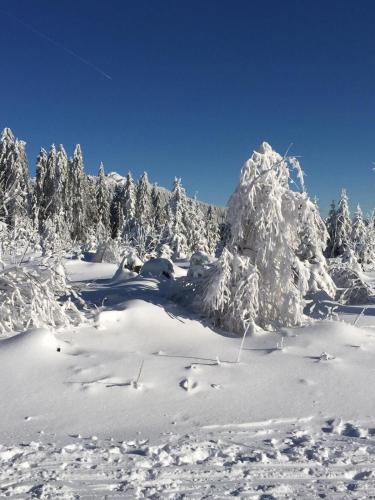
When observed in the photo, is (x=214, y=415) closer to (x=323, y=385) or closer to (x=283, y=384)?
(x=283, y=384)

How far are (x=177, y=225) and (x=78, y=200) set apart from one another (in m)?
16.6

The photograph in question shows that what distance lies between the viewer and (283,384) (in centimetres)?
561

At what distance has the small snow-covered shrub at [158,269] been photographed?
12758 mm

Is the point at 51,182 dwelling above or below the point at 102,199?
below

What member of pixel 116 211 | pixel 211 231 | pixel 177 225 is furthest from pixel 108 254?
pixel 211 231

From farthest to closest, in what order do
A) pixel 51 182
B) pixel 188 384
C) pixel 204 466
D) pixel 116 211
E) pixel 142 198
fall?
pixel 116 211 < pixel 142 198 < pixel 51 182 < pixel 188 384 < pixel 204 466

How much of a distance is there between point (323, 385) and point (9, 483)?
12.8 feet

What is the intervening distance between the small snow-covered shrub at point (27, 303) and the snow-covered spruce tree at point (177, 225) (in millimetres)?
23433

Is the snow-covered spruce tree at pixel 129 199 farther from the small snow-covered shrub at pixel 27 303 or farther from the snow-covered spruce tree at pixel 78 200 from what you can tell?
the small snow-covered shrub at pixel 27 303

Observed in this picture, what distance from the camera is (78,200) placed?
158 ft

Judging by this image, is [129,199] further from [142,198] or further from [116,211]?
[116,211]

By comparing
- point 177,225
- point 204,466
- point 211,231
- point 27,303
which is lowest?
point 204,466

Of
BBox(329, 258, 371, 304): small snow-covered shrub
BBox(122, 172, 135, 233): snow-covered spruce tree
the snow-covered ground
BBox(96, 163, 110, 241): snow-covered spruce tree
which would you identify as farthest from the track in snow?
BBox(96, 163, 110, 241): snow-covered spruce tree

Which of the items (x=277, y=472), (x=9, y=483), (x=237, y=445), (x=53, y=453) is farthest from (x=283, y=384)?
(x=9, y=483)
